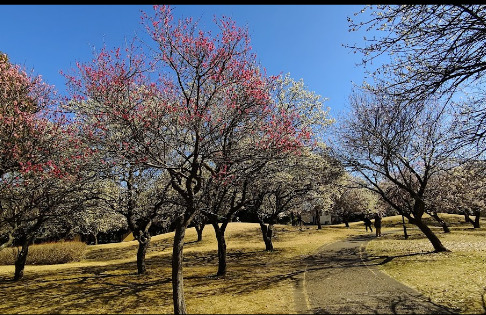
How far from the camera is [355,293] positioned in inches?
413

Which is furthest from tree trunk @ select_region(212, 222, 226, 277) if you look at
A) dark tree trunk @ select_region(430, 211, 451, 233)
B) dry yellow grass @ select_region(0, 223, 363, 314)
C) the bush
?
dark tree trunk @ select_region(430, 211, 451, 233)

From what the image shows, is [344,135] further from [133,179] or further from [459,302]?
[133,179]

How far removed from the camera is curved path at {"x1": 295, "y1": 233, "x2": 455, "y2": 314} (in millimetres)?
8680

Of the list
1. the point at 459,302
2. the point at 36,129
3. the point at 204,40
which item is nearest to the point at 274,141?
the point at 204,40

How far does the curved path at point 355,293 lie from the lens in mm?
8680

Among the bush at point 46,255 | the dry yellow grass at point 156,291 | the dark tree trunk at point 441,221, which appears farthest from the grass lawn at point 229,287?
the dark tree trunk at point 441,221

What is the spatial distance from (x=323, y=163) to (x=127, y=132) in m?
13.6

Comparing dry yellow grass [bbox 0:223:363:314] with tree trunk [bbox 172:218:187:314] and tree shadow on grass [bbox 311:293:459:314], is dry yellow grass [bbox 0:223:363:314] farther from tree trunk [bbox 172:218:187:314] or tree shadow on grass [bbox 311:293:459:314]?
tree shadow on grass [bbox 311:293:459:314]

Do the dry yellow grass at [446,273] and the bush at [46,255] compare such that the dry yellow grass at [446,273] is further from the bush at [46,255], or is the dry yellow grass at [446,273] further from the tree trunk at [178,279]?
the bush at [46,255]

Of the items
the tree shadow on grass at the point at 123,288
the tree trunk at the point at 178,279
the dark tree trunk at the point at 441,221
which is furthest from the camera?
the dark tree trunk at the point at 441,221

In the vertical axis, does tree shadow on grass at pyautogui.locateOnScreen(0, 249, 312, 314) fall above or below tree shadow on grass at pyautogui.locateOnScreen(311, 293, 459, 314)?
below

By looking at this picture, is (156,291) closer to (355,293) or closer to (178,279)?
(178,279)

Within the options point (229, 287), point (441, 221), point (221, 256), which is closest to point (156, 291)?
point (229, 287)

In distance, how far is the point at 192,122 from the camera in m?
9.56
